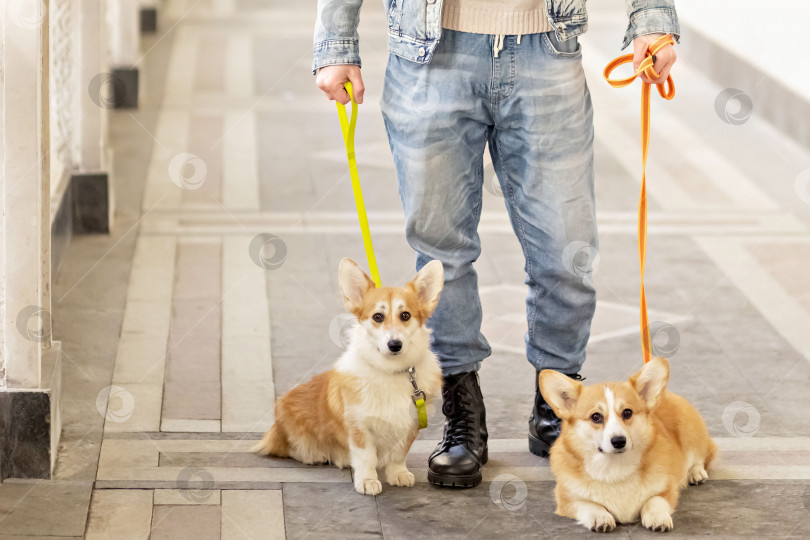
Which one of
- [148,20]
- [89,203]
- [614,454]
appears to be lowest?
[614,454]

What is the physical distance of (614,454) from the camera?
3139mm

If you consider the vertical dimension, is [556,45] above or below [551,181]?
above

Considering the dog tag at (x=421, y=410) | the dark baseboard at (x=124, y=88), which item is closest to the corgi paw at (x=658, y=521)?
the dog tag at (x=421, y=410)

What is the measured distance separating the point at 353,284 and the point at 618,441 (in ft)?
2.93

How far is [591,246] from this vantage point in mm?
3541

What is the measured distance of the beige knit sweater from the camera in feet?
10.9

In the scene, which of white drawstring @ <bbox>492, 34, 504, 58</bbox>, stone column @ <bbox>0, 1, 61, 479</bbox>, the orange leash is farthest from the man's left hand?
stone column @ <bbox>0, 1, 61, 479</bbox>

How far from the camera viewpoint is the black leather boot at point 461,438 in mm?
3479

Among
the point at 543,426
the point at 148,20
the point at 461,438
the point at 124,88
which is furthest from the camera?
the point at 148,20

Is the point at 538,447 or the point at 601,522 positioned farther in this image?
the point at 538,447

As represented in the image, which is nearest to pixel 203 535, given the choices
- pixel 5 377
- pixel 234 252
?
pixel 5 377

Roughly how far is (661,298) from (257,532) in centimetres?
277

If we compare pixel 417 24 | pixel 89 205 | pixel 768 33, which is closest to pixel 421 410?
pixel 417 24

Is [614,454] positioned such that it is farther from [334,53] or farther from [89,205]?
[89,205]
